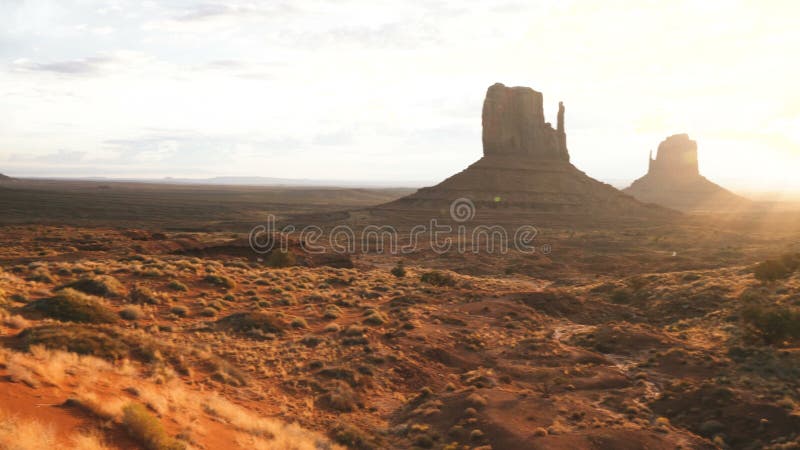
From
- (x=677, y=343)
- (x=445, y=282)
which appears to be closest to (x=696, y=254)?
(x=445, y=282)

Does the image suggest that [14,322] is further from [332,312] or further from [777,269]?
[777,269]

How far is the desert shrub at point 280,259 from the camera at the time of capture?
38375 millimetres

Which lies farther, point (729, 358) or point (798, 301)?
point (798, 301)

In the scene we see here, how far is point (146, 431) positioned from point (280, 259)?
29775mm

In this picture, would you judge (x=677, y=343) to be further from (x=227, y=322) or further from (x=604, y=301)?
(x=227, y=322)

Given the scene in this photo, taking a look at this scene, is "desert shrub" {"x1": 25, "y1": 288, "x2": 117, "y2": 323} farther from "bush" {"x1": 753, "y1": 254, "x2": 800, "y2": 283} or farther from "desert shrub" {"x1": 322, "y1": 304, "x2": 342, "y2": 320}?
"bush" {"x1": 753, "y1": 254, "x2": 800, "y2": 283}

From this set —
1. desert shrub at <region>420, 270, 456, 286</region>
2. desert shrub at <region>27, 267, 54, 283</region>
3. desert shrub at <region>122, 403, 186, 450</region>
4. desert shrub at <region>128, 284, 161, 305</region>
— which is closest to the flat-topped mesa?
desert shrub at <region>420, 270, 456, 286</region>

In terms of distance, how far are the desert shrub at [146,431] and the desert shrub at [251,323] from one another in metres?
11.0

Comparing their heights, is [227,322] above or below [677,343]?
above

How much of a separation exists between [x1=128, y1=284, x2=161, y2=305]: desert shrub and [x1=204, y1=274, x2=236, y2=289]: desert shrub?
428 centimetres

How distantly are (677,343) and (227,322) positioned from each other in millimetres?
19957

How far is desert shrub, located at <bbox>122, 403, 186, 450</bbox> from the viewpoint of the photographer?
360 inches

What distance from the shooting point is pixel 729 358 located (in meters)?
20.5

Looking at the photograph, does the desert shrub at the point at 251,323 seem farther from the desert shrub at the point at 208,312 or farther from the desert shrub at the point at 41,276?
the desert shrub at the point at 41,276
